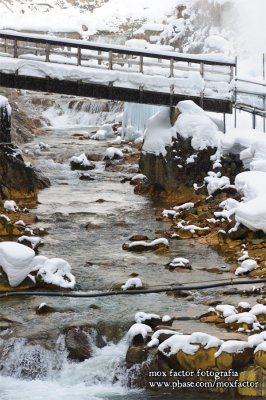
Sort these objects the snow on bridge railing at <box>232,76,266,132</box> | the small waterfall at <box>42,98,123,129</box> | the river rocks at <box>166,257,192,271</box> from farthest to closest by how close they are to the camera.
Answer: the small waterfall at <box>42,98,123,129</box>, the snow on bridge railing at <box>232,76,266,132</box>, the river rocks at <box>166,257,192,271</box>

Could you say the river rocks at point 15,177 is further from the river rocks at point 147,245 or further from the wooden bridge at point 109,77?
the river rocks at point 147,245

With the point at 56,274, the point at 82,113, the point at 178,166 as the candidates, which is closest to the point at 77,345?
the point at 56,274

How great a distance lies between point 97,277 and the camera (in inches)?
587

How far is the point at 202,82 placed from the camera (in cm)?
2425

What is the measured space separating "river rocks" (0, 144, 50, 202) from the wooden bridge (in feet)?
7.10

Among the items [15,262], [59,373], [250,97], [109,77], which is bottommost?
[59,373]

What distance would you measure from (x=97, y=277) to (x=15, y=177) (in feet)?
29.3

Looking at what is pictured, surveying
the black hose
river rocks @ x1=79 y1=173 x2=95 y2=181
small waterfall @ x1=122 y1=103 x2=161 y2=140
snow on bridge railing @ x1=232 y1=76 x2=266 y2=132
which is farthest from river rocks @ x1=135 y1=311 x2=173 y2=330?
small waterfall @ x1=122 y1=103 x2=161 y2=140

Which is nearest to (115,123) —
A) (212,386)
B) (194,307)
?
(194,307)

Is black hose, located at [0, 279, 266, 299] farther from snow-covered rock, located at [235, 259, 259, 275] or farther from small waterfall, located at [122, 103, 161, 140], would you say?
small waterfall, located at [122, 103, 161, 140]

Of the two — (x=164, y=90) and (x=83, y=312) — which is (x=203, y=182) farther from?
(x=83, y=312)

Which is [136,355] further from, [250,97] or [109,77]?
[250,97]

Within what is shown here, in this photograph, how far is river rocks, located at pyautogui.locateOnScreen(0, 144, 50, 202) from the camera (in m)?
22.7

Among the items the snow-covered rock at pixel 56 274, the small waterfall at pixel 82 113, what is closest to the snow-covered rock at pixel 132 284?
the snow-covered rock at pixel 56 274
